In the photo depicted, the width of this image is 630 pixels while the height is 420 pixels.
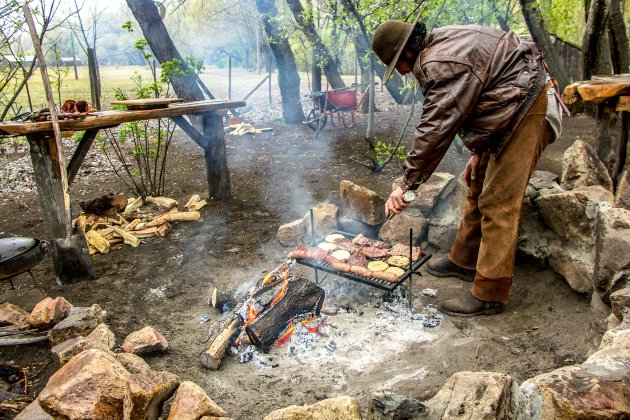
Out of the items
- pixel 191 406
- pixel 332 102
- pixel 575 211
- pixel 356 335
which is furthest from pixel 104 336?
pixel 332 102

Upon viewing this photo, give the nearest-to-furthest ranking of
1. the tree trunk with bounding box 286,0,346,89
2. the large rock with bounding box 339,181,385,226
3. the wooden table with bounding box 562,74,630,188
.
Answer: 1. the wooden table with bounding box 562,74,630,188
2. the large rock with bounding box 339,181,385,226
3. the tree trunk with bounding box 286,0,346,89

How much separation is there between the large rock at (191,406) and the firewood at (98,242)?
2.96 m

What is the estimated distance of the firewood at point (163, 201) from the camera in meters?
5.94

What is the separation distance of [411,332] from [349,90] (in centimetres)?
797

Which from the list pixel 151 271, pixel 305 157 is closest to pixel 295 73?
pixel 305 157

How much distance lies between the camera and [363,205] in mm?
4598

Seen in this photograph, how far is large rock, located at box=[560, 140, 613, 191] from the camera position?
3990 millimetres

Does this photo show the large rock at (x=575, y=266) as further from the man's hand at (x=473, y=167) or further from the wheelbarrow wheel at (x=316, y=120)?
the wheelbarrow wheel at (x=316, y=120)

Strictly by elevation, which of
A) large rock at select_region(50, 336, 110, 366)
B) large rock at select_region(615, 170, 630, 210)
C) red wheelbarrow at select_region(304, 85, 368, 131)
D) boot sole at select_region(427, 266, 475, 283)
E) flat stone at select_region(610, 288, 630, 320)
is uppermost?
red wheelbarrow at select_region(304, 85, 368, 131)

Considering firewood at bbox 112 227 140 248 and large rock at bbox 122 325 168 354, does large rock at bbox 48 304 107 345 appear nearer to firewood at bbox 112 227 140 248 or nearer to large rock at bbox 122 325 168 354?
large rock at bbox 122 325 168 354

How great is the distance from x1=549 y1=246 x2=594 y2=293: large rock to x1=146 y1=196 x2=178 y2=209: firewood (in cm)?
440

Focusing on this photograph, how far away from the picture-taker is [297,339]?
3207 millimetres

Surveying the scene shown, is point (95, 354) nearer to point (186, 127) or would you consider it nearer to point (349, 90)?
point (186, 127)

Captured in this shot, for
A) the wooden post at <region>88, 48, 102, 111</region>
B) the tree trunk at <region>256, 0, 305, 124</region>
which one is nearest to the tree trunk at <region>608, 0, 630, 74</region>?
the tree trunk at <region>256, 0, 305, 124</region>
